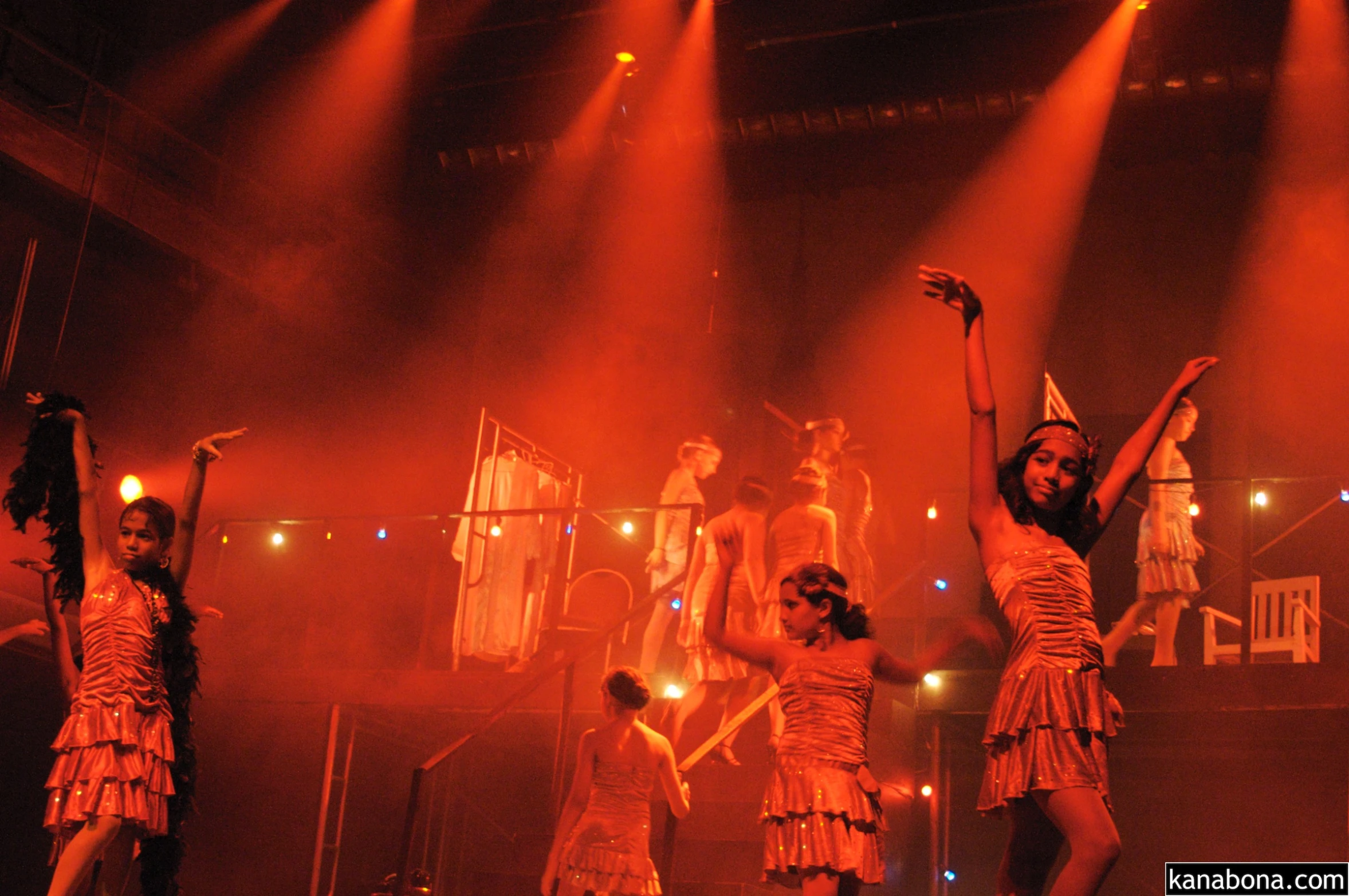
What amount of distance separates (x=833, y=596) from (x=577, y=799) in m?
2.10

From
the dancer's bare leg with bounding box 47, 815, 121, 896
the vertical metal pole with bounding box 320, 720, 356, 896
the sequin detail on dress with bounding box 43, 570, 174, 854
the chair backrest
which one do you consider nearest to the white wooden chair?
the chair backrest

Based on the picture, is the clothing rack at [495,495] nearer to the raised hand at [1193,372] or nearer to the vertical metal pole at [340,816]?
the vertical metal pole at [340,816]

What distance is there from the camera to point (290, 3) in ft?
31.1

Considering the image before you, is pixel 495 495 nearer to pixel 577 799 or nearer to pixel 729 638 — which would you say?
pixel 577 799

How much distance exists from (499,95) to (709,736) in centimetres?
560

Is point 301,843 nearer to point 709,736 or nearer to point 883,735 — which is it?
point 709,736

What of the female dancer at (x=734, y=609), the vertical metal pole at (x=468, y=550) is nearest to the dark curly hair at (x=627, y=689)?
the female dancer at (x=734, y=609)

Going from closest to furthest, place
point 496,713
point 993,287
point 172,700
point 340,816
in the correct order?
1. point 172,700
2. point 496,713
3. point 340,816
4. point 993,287

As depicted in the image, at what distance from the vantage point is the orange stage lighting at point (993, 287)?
390 inches

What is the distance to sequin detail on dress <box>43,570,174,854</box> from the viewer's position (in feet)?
11.5

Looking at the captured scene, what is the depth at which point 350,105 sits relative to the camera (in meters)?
10.2

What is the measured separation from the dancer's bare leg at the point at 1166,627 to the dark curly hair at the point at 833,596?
4.17m

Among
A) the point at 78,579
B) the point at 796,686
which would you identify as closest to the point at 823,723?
the point at 796,686

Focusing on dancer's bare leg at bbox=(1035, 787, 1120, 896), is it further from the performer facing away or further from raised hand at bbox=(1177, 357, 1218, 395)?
raised hand at bbox=(1177, 357, 1218, 395)
